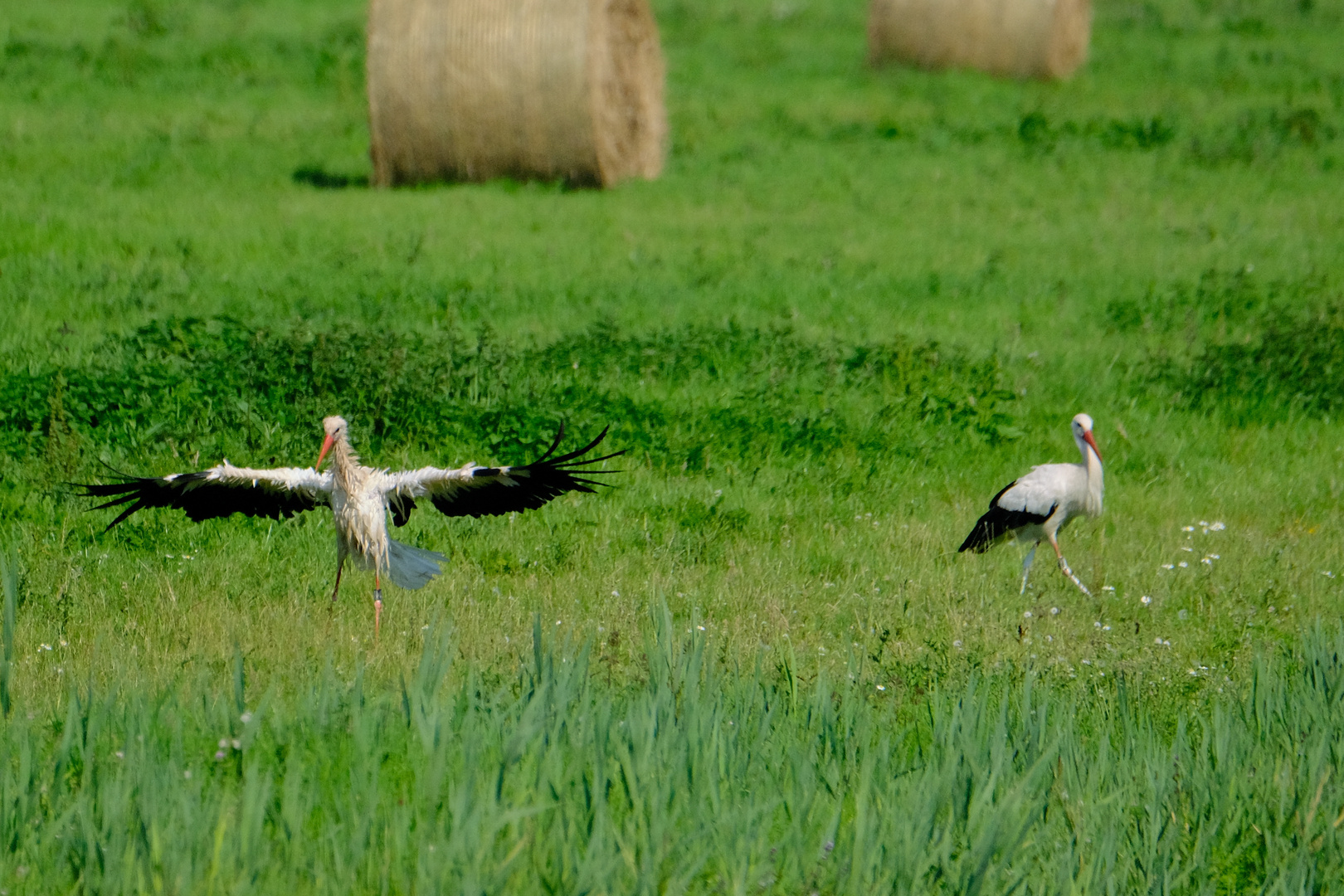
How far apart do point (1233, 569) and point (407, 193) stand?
8602 millimetres

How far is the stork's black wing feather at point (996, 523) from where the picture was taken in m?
6.98

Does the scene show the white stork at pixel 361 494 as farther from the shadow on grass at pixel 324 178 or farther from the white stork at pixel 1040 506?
the shadow on grass at pixel 324 178

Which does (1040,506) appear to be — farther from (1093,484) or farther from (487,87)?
(487,87)

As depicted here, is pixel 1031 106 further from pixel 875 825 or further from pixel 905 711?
pixel 875 825

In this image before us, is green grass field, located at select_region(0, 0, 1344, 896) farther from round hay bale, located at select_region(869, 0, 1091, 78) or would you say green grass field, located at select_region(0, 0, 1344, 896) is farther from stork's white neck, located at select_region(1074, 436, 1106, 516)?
round hay bale, located at select_region(869, 0, 1091, 78)

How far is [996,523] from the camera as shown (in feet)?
22.9

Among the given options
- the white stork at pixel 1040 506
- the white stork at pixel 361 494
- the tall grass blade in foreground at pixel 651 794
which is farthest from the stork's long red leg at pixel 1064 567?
the white stork at pixel 361 494

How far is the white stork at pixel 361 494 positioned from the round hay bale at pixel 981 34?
13.9 metres

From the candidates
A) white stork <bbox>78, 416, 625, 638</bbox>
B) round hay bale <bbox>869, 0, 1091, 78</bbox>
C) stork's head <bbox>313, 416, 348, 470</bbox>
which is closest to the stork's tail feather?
white stork <bbox>78, 416, 625, 638</bbox>

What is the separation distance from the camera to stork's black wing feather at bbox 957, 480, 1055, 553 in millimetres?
6980

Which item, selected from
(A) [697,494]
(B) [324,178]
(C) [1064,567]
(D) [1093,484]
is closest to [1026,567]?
(C) [1064,567]

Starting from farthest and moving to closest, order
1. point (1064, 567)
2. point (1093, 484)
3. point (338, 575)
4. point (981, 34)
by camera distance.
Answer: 1. point (981, 34)
2. point (1093, 484)
3. point (1064, 567)
4. point (338, 575)

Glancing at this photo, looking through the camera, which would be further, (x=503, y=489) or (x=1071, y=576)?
(x=1071, y=576)

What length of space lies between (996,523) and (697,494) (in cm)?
151
